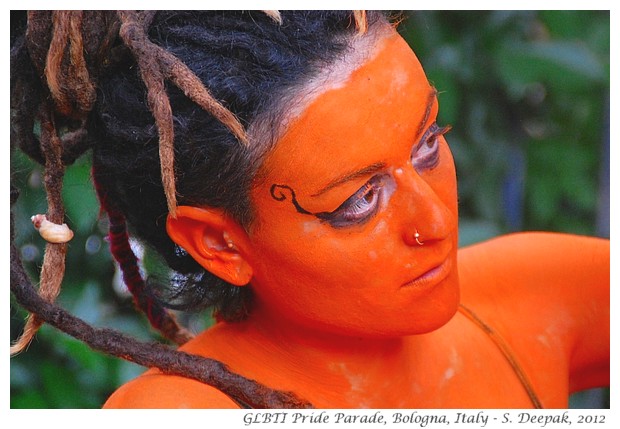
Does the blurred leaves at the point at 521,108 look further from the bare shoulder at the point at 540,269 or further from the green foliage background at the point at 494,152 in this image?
the bare shoulder at the point at 540,269

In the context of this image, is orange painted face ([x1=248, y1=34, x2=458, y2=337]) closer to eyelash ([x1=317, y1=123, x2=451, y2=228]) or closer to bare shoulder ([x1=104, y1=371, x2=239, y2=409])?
eyelash ([x1=317, y1=123, x2=451, y2=228])

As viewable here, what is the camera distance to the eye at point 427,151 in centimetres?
133

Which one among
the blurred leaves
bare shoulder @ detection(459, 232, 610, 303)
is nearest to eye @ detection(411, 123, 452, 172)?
bare shoulder @ detection(459, 232, 610, 303)

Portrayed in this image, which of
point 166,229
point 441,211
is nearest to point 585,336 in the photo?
point 441,211

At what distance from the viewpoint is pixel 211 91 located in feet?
4.11

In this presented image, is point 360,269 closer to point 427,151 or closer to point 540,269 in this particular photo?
point 427,151

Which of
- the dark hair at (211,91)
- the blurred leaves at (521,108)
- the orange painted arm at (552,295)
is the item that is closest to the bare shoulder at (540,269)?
the orange painted arm at (552,295)

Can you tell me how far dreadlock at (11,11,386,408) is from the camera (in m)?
1.25

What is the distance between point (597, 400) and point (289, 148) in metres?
1.55

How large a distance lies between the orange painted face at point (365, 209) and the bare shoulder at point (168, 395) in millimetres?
175

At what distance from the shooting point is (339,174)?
4.13ft

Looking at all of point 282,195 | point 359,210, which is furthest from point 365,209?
point 282,195

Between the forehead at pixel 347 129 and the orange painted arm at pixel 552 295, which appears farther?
the orange painted arm at pixel 552 295
